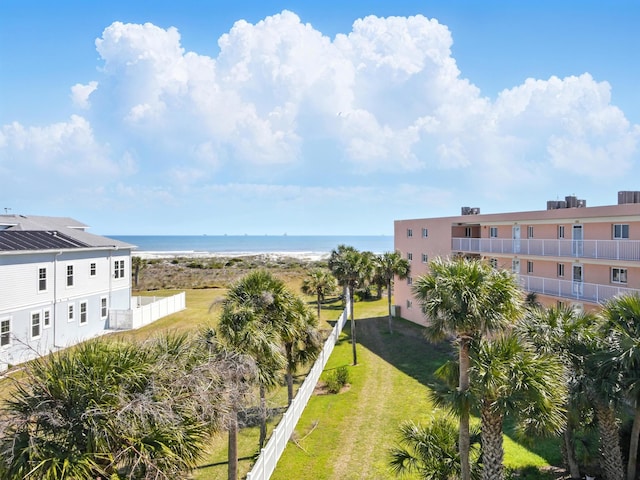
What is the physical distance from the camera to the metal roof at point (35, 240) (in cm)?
2238

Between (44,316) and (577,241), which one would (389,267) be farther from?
(44,316)

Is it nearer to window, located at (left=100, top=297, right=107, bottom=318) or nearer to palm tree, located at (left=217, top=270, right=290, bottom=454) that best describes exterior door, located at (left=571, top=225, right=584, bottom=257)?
palm tree, located at (left=217, top=270, right=290, bottom=454)

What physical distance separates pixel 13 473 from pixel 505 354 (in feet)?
31.7

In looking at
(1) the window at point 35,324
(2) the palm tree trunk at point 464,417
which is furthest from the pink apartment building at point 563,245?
(1) the window at point 35,324

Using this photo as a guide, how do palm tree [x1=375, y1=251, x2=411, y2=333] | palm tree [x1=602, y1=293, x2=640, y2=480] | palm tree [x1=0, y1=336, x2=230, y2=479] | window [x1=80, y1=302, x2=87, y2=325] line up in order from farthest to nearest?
1. palm tree [x1=375, y1=251, x2=411, y2=333]
2. window [x1=80, y1=302, x2=87, y2=325]
3. palm tree [x1=602, y1=293, x2=640, y2=480]
4. palm tree [x1=0, y1=336, x2=230, y2=479]

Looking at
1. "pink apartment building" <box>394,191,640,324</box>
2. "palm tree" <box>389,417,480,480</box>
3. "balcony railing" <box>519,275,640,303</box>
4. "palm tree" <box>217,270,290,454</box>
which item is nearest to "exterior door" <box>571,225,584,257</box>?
"pink apartment building" <box>394,191,640,324</box>

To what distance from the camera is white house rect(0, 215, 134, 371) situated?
71.0ft

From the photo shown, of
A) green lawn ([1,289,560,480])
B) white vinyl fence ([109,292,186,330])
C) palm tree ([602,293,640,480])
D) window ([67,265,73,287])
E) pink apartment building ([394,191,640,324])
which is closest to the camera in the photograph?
palm tree ([602,293,640,480])

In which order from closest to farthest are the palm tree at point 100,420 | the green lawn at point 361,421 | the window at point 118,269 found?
the palm tree at point 100,420, the green lawn at point 361,421, the window at point 118,269

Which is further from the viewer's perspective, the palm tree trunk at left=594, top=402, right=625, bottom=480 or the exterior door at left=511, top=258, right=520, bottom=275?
the exterior door at left=511, top=258, right=520, bottom=275

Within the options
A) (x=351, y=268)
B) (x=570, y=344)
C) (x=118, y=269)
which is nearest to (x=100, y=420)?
(x=570, y=344)

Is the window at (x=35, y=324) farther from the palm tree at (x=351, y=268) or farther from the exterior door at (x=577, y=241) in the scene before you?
the exterior door at (x=577, y=241)

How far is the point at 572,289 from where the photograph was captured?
21.5m

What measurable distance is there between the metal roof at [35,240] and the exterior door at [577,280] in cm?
2999
